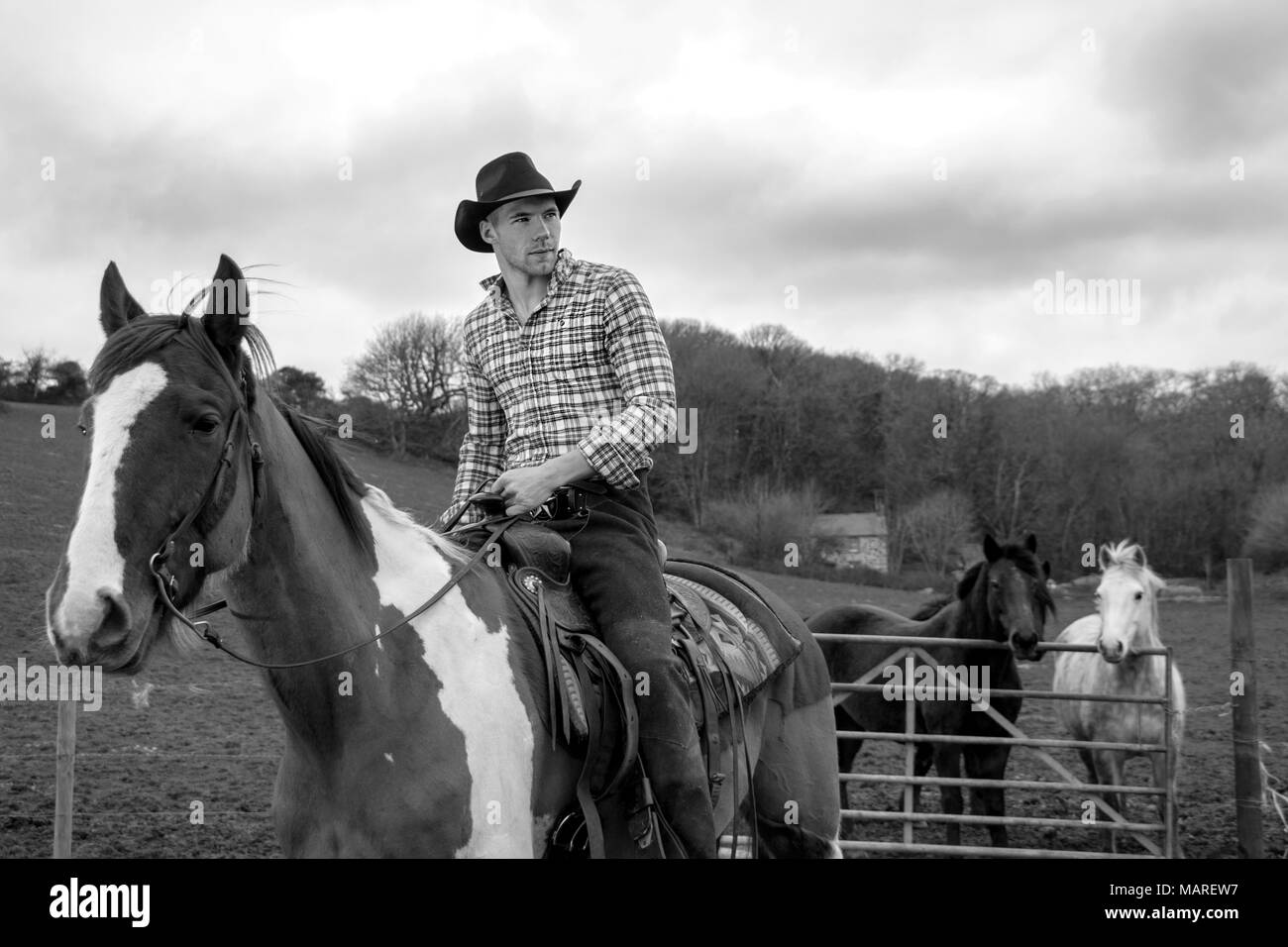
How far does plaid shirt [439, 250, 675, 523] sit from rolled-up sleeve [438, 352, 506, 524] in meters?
0.09

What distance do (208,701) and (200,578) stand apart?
11800 mm

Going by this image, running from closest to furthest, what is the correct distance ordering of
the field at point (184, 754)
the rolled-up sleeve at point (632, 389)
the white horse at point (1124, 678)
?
the rolled-up sleeve at point (632, 389) < the field at point (184, 754) < the white horse at point (1124, 678)

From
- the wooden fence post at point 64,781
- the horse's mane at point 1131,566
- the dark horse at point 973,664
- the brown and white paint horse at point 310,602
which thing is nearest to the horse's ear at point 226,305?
the brown and white paint horse at point 310,602

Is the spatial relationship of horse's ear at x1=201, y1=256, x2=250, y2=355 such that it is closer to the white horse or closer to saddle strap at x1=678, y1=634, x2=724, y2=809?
saddle strap at x1=678, y1=634, x2=724, y2=809

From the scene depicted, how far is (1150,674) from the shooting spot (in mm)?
9492

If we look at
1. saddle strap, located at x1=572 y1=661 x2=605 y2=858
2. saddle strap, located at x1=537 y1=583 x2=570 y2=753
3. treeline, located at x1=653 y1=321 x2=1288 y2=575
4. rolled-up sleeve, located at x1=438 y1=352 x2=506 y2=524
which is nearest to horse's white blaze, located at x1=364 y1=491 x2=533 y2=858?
saddle strap, located at x1=537 y1=583 x2=570 y2=753

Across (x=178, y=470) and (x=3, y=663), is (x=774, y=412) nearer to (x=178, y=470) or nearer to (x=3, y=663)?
(x=3, y=663)

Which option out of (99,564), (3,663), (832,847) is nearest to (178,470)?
(99,564)

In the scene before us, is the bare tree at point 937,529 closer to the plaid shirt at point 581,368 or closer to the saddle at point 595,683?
the saddle at point 595,683

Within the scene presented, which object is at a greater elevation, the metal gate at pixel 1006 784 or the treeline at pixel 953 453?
the treeline at pixel 953 453

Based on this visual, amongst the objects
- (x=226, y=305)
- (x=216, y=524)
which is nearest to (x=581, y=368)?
(x=226, y=305)

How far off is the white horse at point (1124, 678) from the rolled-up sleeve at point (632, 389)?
22.2 ft

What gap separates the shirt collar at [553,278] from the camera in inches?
142
